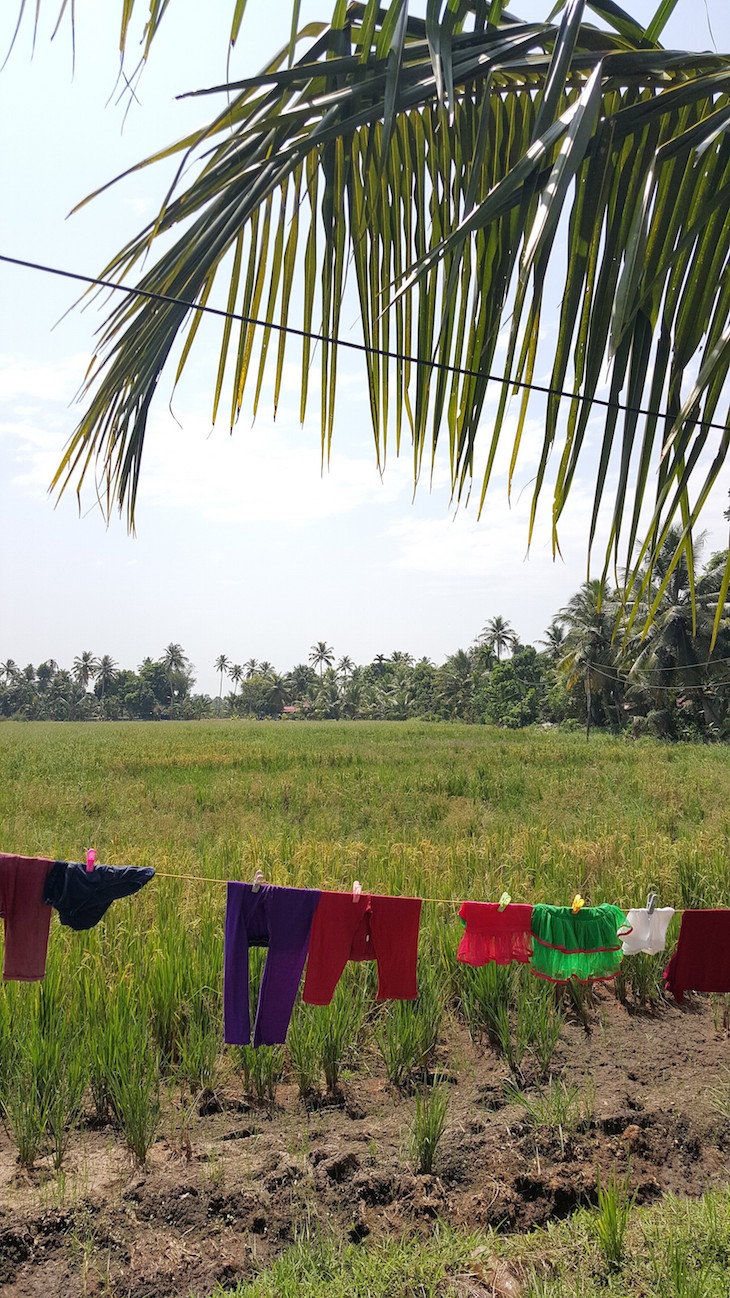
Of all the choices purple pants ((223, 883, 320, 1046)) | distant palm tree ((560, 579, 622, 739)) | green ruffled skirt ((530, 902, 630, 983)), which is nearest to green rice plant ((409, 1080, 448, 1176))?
purple pants ((223, 883, 320, 1046))

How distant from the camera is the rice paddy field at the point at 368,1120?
2476 mm

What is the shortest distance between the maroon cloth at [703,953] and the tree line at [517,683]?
117 cm

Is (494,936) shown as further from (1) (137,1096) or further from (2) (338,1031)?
(1) (137,1096)

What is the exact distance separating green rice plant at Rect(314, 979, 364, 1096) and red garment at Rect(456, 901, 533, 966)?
0.73 metres

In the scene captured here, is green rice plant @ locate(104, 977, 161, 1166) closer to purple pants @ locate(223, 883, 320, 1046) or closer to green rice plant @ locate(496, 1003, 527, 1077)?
purple pants @ locate(223, 883, 320, 1046)

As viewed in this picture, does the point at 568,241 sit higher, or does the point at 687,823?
the point at 568,241

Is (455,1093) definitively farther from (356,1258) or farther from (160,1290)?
(160,1290)

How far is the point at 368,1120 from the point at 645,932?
1.49 metres

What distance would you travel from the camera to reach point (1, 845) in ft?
24.5

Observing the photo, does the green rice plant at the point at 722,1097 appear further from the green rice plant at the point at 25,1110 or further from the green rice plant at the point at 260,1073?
the green rice plant at the point at 25,1110

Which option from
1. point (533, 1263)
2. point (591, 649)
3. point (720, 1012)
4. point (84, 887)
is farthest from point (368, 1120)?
point (591, 649)

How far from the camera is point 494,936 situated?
3.46 metres

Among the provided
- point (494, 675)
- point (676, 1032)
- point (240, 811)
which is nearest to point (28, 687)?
point (494, 675)

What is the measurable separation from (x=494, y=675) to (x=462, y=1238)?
52.9m
